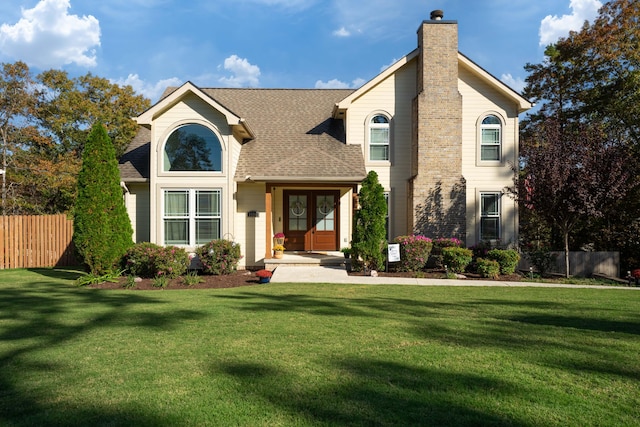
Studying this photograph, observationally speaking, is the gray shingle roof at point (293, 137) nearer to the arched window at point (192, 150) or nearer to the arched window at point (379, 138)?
the arched window at point (379, 138)

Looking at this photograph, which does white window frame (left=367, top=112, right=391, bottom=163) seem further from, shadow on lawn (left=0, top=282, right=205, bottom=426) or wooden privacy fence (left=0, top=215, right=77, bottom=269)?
wooden privacy fence (left=0, top=215, right=77, bottom=269)

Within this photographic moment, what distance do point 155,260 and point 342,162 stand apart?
7.10 m

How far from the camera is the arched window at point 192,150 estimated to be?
13523 mm

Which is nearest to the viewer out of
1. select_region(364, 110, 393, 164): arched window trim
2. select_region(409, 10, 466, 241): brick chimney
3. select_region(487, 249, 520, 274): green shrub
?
select_region(487, 249, 520, 274): green shrub

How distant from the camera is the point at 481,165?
595 inches

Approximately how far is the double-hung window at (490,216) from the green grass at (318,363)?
281 inches

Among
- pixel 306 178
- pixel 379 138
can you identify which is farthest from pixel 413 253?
pixel 379 138

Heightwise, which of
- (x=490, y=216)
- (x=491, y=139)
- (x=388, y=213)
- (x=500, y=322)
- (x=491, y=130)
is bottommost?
(x=500, y=322)

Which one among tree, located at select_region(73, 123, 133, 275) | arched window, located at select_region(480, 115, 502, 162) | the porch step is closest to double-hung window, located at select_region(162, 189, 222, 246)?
tree, located at select_region(73, 123, 133, 275)

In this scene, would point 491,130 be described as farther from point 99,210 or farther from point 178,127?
point 99,210

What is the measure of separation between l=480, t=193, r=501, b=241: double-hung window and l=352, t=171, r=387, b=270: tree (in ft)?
15.3

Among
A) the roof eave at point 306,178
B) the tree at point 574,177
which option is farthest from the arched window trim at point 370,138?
the tree at point 574,177

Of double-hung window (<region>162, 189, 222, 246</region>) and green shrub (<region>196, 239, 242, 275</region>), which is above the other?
double-hung window (<region>162, 189, 222, 246</region>)

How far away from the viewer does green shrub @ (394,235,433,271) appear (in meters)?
13.3
